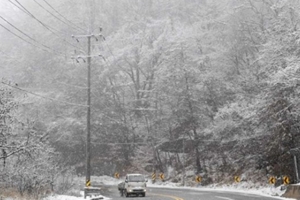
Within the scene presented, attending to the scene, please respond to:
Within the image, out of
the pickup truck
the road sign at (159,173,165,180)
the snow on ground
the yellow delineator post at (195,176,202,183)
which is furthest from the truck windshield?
the road sign at (159,173,165,180)

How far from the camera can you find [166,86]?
44500 millimetres

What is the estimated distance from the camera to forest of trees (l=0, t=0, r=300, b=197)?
98.2 feet

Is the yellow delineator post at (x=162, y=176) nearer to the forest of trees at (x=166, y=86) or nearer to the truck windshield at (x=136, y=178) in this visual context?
the forest of trees at (x=166, y=86)

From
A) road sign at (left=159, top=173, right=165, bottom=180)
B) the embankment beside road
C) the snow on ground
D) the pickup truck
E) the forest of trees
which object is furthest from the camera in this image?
road sign at (left=159, top=173, right=165, bottom=180)

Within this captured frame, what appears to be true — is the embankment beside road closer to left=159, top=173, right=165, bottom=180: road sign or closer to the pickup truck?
the pickup truck

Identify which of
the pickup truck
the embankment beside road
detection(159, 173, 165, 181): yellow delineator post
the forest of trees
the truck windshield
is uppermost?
the forest of trees

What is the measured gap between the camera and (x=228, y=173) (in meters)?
39.4

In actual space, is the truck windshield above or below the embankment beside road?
above

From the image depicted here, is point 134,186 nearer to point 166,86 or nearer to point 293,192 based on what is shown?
point 293,192

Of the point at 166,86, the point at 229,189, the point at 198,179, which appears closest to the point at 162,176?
the point at 198,179

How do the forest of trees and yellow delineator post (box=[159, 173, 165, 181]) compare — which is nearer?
the forest of trees

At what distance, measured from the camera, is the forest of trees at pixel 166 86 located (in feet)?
98.2

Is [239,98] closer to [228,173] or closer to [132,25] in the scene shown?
[228,173]

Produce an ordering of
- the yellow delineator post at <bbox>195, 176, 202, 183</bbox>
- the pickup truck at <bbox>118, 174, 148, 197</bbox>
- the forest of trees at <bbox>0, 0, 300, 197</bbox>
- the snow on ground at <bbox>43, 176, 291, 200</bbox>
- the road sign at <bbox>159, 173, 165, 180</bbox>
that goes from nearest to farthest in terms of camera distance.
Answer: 1. the snow on ground at <bbox>43, 176, 291, 200</bbox>
2. the pickup truck at <bbox>118, 174, 148, 197</bbox>
3. the forest of trees at <bbox>0, 0, 300, 197</bbox>
4. the yellow delineator post at <bbox>195, 176, 202, 183</bbox>
5. the road sign at <bbox>159, 173, 165, 180</bbox>
